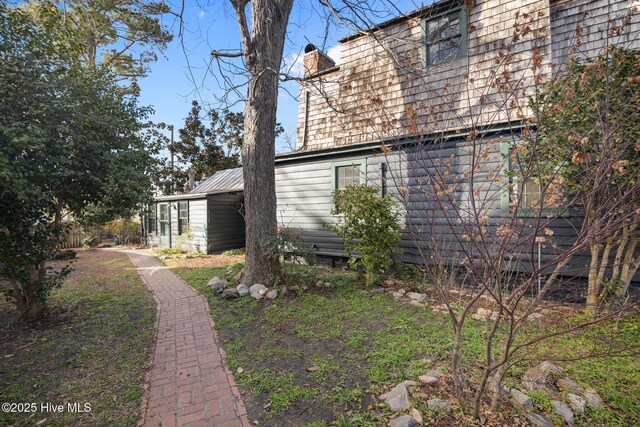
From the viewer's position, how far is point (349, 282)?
20.8 ft

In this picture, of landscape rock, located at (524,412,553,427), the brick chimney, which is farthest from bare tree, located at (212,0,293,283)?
landscape rock, located at (524,412,553,427)

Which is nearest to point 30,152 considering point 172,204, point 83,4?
point 172,204

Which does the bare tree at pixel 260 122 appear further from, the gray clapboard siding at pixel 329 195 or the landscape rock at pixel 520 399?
the landscape rock at pixel 520 399

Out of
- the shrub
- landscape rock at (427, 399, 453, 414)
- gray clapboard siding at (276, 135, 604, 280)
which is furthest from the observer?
gray clapboard siding at (276, 135, 604, 280)

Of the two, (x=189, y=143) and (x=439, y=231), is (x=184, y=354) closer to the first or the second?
(x=439, y=231)

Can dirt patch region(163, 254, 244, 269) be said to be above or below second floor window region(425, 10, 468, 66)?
below

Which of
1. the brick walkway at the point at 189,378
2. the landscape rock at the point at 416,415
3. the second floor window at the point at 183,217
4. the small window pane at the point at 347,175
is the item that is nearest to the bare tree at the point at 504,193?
the landscape rock at the point at 416,415

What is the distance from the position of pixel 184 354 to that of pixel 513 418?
341 cm

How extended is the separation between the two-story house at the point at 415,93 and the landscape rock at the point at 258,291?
2842 mm

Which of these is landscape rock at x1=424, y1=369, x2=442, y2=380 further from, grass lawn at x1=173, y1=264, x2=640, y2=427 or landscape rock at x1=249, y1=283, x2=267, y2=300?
landscape rock at x1=249, y1=283, x2=267, y2=300

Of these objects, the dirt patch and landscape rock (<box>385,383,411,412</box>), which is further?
the dirt patch

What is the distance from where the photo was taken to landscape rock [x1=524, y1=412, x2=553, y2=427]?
2.07 meters

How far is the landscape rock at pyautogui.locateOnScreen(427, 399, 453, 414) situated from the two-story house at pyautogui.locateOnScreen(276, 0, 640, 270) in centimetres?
306

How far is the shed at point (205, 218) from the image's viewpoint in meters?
12.1
